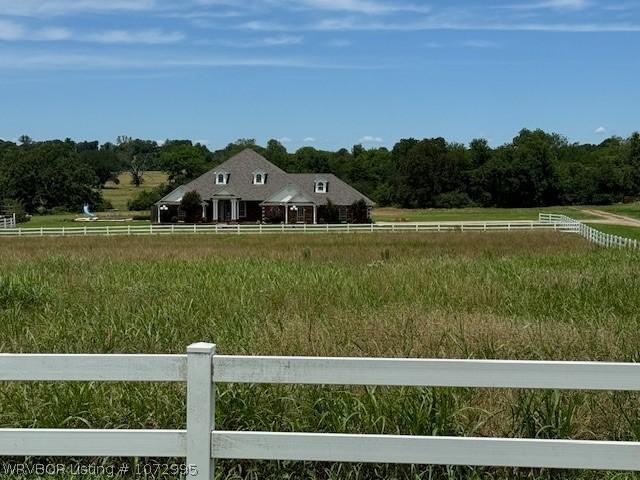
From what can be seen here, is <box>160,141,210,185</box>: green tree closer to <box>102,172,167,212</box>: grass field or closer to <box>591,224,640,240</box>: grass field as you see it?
<box>102,172,167,212</box>: grass field

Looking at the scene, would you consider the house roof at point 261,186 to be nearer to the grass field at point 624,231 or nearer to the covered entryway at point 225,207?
the covered entryway at point 225,207

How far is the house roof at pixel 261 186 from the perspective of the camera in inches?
2665

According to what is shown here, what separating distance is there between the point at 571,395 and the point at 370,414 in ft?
5.83

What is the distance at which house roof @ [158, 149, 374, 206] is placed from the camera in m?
67.7


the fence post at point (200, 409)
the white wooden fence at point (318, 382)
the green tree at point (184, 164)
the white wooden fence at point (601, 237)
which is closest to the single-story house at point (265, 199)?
the white wooden fence at point (601, 237)

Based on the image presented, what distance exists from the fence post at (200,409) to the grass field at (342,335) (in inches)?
29.4

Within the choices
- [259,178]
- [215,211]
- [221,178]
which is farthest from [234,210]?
[259,178]

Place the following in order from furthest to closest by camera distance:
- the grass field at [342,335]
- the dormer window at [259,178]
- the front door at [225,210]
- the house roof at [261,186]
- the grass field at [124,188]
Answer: the grass field at [124,188] < the dormer window at [259,178] < the front door at [225,210] < the house roof at [261,186] < the grass field at [342,335]

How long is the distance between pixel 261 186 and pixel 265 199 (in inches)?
91.1

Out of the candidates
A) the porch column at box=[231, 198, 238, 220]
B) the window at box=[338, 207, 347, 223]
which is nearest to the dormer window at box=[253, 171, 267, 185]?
the porch column at box=[231, 198, 238, 220]

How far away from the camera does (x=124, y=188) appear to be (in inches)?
6191

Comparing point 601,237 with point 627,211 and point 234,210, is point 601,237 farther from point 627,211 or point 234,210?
point 627,211

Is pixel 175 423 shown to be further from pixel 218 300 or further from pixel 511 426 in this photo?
pixel 218 300

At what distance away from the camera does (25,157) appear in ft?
371
